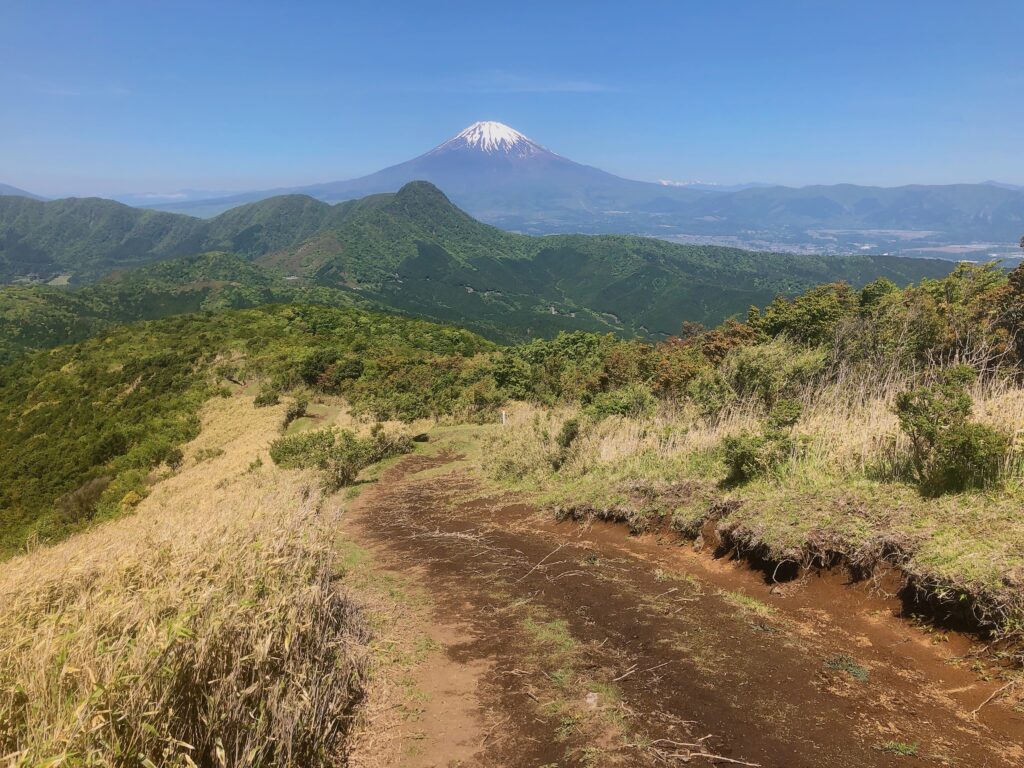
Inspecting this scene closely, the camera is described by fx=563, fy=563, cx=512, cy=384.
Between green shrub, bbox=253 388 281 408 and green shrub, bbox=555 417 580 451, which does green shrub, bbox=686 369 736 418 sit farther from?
green shrub, bbox=253 388 281 408

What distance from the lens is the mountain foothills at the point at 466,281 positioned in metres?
92.3

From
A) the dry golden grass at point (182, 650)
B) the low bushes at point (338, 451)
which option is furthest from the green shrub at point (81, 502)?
the dry golden grass at point (182, 650)

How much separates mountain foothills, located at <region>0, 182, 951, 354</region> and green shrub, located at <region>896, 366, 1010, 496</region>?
87342 mm

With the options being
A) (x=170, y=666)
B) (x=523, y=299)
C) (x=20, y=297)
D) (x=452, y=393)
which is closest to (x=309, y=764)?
(x=170, y=666)

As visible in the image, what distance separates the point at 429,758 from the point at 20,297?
10290 centimetres

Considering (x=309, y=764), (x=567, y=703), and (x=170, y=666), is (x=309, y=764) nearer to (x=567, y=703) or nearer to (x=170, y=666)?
(x=170, y=666)

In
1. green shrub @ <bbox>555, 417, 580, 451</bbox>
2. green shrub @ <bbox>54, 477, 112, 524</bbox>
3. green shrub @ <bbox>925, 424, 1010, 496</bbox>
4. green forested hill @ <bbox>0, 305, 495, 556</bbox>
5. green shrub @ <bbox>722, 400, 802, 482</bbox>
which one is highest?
green shrub @ <bbox>925, 424, 1010, 496</bbox>

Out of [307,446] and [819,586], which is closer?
[819,586]

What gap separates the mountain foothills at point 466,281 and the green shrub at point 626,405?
82.0m

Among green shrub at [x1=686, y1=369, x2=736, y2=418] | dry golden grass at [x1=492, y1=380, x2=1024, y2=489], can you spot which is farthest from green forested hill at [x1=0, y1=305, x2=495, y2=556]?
green shrub at [x1=686, y1=369, x2=736, y2=418]

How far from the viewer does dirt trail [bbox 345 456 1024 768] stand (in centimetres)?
276

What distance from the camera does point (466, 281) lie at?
156 meters

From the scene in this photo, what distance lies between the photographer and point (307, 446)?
13.2 m

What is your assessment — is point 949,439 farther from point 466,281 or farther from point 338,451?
point 466,281
